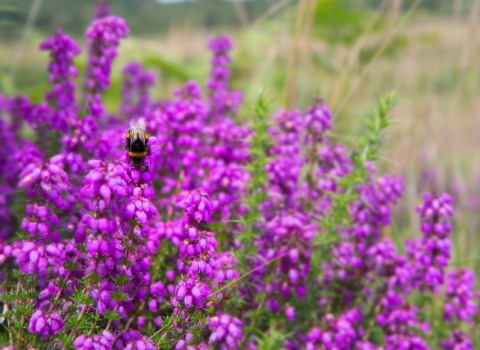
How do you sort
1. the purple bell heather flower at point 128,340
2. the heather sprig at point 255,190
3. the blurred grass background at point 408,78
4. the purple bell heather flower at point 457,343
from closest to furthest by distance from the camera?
1. the purple bell heather flower at point 128,340
2. the heather sprig at point 255,190
3. the purple bell heather flower at point 457,343
4. the blurred grass background at point 408,78

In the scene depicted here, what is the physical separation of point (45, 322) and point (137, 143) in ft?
2.40

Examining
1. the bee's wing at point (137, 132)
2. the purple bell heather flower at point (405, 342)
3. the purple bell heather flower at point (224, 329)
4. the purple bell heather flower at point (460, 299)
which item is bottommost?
the purple bell heather flower at point (405, 342)

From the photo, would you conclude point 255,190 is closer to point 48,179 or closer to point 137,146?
point 137,146

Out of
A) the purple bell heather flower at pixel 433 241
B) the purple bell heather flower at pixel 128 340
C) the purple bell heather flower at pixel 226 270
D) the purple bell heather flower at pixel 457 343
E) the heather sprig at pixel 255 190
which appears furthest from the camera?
the purple bell heather flower at pixel 457 343

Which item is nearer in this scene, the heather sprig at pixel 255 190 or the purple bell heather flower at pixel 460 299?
the heather sprig at pixel 255 190

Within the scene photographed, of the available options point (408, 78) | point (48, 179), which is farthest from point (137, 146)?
point (408, 78)

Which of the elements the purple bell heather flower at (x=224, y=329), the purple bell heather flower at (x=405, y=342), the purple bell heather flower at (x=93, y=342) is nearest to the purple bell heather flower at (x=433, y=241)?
the purple bell heather flower at (x=405, y=342)

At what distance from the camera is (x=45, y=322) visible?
7.11ft

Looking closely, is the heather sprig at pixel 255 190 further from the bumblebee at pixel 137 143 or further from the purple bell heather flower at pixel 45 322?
the purple bell heather flower at pixel 45 322

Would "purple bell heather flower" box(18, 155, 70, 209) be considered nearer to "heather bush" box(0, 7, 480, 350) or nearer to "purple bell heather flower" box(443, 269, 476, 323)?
"heather bush" box(0, 7, 480, 350)

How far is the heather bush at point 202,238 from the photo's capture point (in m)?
2.24

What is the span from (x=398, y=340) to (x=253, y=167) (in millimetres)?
1346

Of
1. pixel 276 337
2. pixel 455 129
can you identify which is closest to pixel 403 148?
pixel 455 129

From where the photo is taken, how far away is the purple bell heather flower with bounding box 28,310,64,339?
2.16 m
